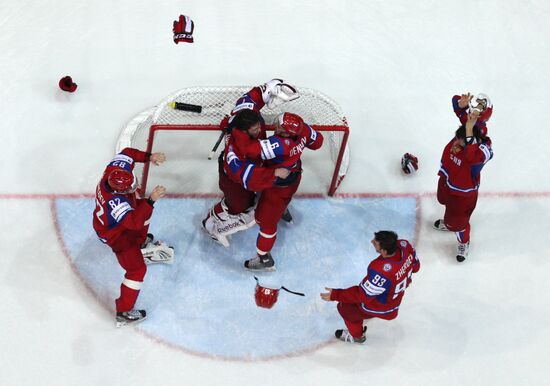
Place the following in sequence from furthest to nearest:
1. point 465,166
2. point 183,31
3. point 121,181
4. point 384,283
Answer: point 183,31 → point 465,166 → point 121,181 → point 384,283

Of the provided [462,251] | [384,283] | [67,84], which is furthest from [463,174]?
[67,84]

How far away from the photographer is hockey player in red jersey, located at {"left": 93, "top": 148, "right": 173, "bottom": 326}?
13.4 ft

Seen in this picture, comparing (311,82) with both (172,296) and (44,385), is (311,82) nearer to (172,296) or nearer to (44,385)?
(172,296)

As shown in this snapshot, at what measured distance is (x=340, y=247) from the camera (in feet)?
16.6

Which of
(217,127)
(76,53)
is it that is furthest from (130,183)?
(76,53)

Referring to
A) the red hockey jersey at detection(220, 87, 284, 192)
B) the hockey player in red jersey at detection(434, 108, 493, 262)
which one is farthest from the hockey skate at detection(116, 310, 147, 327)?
the hockey player in red jersey at detection(434, 108, 493, 262)

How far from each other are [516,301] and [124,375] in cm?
276

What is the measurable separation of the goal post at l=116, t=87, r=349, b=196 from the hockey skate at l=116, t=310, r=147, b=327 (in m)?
0.98

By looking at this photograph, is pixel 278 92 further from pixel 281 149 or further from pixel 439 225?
pixel 439 225

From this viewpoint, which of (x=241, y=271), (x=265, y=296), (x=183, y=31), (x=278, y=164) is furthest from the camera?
(x=183, y=31)

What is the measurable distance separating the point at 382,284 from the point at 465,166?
1.05m

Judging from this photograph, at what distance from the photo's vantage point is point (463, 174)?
4480 millimetres

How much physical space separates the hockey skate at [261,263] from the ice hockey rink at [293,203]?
0.28 ft

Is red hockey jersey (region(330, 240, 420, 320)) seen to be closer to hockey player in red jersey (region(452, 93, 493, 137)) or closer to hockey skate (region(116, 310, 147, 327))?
hockey player in red jersey (region(452, 93, 493, 137))
